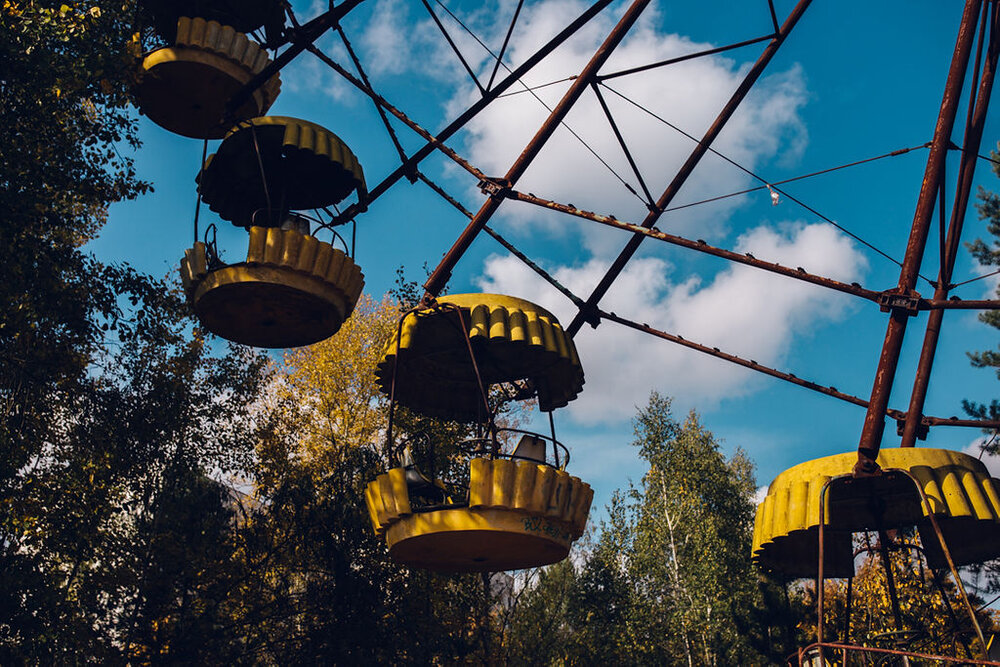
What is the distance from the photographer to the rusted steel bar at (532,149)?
30.7 ft

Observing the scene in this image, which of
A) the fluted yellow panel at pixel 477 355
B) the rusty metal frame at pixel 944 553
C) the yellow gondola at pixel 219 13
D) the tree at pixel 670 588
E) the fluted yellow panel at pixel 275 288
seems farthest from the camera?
the tree at pixel 670 588

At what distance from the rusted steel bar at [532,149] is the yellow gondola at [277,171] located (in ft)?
7.10

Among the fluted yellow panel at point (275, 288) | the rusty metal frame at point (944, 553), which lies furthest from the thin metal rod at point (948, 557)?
the fluted yellow panel at point (275, 288)

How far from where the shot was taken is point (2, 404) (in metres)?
14.3

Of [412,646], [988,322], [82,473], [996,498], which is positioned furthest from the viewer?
[988,322]

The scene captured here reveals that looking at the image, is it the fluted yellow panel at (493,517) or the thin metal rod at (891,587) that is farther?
the thin metal rod at (891,587)

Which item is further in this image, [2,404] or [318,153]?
[2,404]

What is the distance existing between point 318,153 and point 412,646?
43.2 feet

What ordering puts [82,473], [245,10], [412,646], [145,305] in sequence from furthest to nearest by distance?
1. [412,646]
2. [82,473]
3. [145,305]
4. [245,10]

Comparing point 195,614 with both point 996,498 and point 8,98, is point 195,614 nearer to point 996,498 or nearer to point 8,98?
point 8,98

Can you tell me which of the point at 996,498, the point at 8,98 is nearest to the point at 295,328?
the point at 8,98

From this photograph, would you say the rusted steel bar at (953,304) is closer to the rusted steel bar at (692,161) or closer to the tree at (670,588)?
the rusted steel bar at (692,161)

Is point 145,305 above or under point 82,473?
above

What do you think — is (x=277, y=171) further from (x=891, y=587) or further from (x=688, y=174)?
(x=891, y=587)
